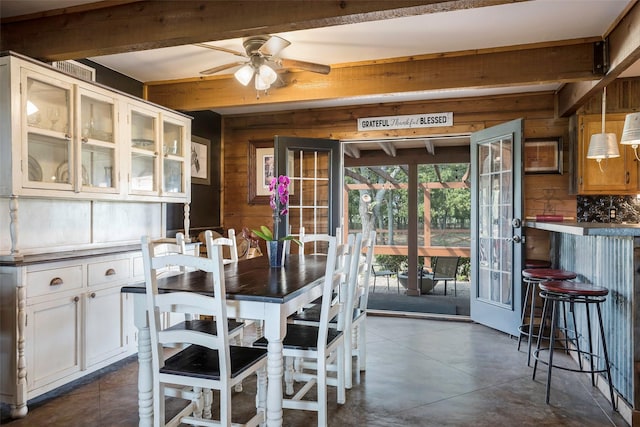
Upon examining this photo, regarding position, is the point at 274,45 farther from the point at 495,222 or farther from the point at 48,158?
the point at 495,222

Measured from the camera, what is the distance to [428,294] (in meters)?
7.45

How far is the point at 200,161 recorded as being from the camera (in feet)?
17.1

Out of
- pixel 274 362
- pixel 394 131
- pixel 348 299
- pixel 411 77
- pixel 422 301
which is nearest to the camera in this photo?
pixel 274 362

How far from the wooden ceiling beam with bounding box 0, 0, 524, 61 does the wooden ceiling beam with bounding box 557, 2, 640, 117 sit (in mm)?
1154

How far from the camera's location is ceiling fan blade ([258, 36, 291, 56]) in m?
3.05

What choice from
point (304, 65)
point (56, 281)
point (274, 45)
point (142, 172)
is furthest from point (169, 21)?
point (56, 281)

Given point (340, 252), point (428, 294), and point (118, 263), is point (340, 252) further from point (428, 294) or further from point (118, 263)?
point (428, 294)

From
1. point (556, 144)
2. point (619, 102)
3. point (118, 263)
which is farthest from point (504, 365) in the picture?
point (118, 263)

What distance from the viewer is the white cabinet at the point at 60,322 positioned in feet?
8.59

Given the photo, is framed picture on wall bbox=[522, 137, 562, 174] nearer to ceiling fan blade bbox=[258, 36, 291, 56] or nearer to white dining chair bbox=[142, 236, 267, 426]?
ceiling fan blade bbox=[258, 36, 291, 56]

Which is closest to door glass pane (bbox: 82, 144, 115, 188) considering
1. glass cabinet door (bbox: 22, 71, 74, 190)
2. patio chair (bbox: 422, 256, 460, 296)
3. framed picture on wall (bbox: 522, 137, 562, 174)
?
glass cabinet door (bbox: 22, 71, 74, 190)

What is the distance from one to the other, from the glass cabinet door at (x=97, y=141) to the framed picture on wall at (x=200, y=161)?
1519 millimetres

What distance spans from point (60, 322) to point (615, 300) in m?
3.63

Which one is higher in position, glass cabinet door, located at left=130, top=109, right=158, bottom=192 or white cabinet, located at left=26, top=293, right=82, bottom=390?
glass cabinet door, located at left=130, top=109, right=158, bottom=192
